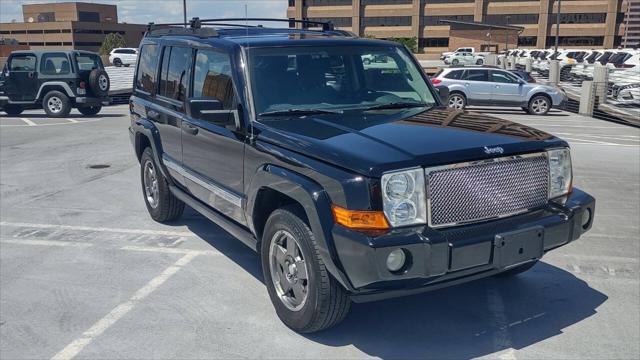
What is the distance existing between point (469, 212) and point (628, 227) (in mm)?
4023

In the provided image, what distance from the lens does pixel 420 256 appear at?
326 cm

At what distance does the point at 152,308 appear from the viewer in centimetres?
444

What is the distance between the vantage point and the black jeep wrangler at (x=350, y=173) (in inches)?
131

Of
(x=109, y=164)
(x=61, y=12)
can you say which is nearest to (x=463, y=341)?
(x=109, y=164)

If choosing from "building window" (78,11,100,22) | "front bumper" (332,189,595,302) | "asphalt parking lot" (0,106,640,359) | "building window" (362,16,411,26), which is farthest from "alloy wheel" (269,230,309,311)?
"building window" (78,11,100,22)

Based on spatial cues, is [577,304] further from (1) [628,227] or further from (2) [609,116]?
(2) [609,116]

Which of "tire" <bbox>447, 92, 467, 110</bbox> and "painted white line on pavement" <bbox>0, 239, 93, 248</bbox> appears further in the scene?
"tire" <bbox>447, 92, 467, 110</bbox>

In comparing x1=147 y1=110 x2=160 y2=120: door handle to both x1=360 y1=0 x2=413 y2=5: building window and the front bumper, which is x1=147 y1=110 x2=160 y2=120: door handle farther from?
x1=360 y1=0 x2=413 y2=5: building window

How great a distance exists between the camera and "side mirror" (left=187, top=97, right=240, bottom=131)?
4.27 meters

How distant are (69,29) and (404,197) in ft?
400

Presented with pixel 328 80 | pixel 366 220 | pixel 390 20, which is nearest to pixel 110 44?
pixel 390 20

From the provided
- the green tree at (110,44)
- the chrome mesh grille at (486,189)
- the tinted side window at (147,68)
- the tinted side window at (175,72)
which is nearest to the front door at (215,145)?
the tinted side window at (175,72)

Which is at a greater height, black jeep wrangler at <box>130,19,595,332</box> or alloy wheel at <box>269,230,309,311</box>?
black jeep wrangler at <box>130,19,595,332</box>

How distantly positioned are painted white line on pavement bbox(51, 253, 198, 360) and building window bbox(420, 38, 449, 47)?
298 feet
